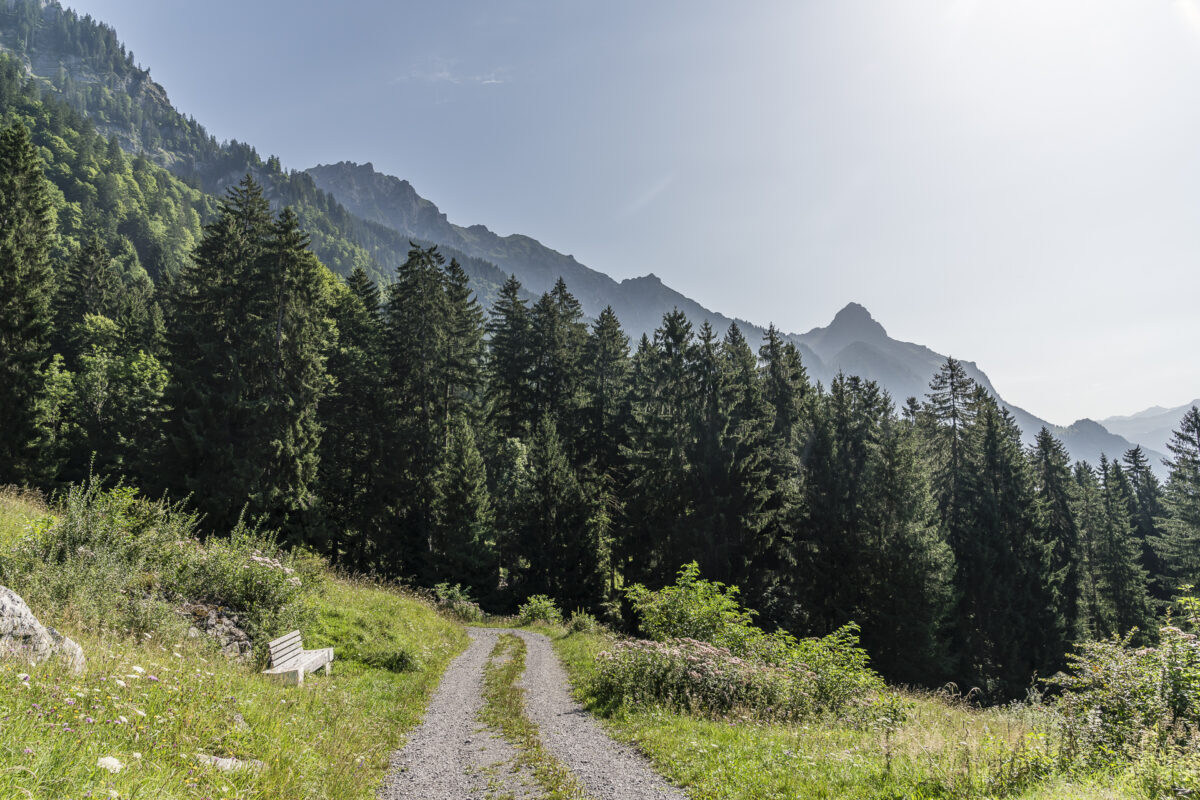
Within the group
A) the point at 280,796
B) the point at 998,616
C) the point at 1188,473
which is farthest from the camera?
the point at 1188,473

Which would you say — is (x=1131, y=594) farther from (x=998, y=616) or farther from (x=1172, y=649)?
(x=1172, y=649)

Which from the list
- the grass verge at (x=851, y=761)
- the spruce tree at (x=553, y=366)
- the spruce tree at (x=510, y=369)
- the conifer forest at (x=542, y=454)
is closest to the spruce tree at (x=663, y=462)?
the conifer forest at (x=542, y=454)

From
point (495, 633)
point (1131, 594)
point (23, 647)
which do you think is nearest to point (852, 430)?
point (495, 633)

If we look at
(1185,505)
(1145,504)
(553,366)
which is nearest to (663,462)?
(553,366)

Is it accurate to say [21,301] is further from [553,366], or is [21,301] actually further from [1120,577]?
[1120,577]

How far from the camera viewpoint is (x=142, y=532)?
35.2 ft

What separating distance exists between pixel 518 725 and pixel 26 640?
7.13 meters

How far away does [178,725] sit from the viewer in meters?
4.75

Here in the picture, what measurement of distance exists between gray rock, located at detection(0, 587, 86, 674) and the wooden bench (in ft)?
12.5

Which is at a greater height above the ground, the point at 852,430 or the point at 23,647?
the point at 852,430

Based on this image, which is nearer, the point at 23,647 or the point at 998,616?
the point at 23,647

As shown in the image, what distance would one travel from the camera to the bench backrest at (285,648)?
927cm

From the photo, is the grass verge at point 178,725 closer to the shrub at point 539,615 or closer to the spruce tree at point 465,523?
the shrub at point 539,615

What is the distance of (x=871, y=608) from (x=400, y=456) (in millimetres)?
31623
